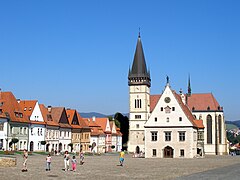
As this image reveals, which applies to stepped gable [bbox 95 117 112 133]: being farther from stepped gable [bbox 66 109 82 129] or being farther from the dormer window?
the dormer window

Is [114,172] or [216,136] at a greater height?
[216,136]

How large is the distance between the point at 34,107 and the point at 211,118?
49.1m

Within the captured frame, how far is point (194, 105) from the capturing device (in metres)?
111

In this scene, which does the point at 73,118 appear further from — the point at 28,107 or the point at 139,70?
the point at 139,70

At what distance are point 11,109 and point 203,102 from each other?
55.2 meters

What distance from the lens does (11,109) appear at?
7044 centimetres

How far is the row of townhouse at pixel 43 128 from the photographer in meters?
68.8

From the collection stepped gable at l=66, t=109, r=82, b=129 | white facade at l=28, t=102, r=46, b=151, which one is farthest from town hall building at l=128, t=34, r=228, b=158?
white facade at l=28, t=102, r=46, b=151

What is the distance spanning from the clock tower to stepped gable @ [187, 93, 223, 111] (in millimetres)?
11762

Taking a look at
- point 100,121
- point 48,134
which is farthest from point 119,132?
point 48,134

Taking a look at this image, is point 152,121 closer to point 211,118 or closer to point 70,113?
point 70,113

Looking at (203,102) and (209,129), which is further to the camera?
(203,102)

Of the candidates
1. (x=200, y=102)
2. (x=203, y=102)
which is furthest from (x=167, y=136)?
(x=200, y=102)

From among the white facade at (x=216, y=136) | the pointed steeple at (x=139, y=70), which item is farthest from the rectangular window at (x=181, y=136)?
the pointed steeple at (x=139, y=70)
